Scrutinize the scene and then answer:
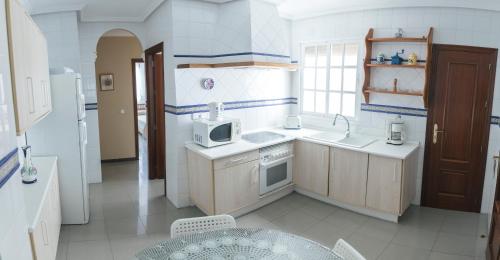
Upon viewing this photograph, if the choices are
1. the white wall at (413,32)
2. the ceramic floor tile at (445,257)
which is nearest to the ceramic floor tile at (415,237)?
the ceramic floor tile at (445,257)

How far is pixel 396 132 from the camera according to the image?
3.97 m

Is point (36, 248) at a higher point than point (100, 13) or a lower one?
lower

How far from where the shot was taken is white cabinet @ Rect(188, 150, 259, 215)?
3590mm

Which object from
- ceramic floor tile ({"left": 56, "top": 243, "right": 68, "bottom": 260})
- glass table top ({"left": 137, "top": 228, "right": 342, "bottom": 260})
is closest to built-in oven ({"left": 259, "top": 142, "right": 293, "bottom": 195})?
glass table top ({"left": 137, "top": 228, "right": 342, "bottom": 260})

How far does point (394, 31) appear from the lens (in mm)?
4035

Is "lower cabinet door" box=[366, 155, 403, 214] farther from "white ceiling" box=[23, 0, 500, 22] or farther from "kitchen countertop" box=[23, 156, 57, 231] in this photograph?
"kitchen countertop" box=[23, 156, 57, 231]

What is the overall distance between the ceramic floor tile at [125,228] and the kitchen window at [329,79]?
110 inches

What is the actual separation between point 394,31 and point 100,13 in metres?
3.89

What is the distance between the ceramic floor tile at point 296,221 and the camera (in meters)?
3.67

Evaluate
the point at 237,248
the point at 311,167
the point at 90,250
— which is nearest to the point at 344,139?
the point at 311,167

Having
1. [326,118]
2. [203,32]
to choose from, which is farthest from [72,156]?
[326,118]

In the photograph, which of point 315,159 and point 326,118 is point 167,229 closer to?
point 315,159

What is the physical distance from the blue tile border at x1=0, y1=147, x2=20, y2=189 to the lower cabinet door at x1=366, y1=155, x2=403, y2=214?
10.6ft

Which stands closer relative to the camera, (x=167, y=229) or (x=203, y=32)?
(x=167, y=229)
